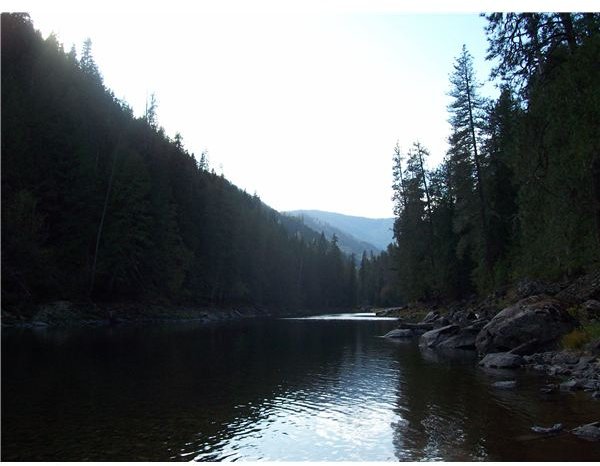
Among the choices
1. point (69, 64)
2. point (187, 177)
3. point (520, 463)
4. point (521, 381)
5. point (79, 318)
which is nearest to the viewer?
point (520, 463)

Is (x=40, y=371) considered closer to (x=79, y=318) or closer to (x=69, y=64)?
(x=79, y=318)

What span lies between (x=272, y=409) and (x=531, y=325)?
15293mm

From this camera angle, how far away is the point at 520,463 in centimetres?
923

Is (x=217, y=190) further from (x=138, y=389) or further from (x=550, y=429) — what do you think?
(x=550, y=429)

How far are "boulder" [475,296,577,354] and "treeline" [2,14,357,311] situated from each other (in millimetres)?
34798

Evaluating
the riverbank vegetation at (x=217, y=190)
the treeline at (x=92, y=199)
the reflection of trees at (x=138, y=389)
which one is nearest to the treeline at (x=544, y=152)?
the riverbank vegetation at (x=217, y=190)

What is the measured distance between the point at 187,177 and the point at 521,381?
63485mm

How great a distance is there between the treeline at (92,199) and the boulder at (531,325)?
3480 centimetres

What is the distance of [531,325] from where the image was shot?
23.5 m

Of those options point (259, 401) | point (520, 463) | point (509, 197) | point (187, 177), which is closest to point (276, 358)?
point (259, 401)

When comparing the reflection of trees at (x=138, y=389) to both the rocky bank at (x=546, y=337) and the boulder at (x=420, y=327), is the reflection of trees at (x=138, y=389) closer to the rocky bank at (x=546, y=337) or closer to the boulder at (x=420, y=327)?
the rocky bank at (x=546, y=337)

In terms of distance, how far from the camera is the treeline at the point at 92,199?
41.4m

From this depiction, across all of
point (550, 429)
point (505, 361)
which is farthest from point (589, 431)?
point (505, 361)

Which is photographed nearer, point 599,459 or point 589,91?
point 599,459
